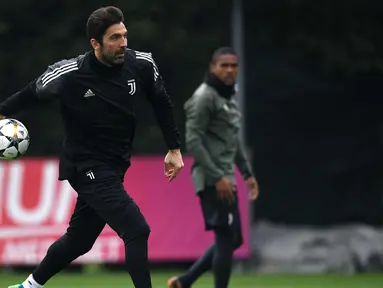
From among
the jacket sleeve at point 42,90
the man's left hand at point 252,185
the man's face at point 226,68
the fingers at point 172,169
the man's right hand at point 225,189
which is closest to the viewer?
the jacket sleeve at point 42,90

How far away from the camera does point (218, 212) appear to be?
30.5 feet

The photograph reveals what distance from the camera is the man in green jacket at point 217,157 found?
9.25 metres

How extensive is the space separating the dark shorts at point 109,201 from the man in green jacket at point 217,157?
1735 millimetres

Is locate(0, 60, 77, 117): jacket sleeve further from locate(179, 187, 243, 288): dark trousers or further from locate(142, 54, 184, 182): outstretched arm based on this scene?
Result: locate(179, 187, 243, 288): dark trousers

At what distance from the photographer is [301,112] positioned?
1688cm

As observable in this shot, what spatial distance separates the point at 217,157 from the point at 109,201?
2160mm

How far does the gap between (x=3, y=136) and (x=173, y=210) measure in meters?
6.48

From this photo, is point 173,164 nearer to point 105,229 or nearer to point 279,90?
point 105,229

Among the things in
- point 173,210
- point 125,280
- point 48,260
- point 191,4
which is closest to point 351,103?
point 191,4

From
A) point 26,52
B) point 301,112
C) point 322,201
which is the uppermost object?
point 26,52

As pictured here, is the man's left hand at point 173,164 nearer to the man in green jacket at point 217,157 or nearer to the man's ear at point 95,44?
the man's ear at point 95,44

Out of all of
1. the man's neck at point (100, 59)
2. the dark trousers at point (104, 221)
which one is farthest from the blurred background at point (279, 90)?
the man's neck at point (100, 59)

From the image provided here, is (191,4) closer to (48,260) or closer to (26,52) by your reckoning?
(26,52)

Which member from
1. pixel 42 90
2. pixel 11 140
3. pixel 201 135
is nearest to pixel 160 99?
pixel 42 90
